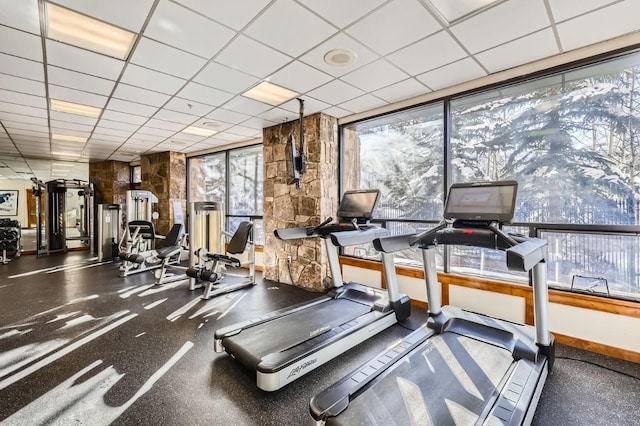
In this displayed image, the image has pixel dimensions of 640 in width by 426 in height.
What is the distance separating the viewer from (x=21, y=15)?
2270 mm

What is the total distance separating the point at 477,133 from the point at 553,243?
4.85ft

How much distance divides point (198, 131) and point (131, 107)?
142cm

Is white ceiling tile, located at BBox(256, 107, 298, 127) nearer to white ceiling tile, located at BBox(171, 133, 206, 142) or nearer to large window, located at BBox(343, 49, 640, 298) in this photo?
white ceiling tile, located at BBox(171, 133, 206, 142)

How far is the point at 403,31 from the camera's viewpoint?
252 centimetres

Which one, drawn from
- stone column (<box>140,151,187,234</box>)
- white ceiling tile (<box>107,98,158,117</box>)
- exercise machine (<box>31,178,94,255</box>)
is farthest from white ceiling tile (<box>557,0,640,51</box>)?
exercise machine (<box>31,178,94,255</box>)

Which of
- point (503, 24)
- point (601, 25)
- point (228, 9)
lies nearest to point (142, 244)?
point (228, 9)

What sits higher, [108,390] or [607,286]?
[607,286]

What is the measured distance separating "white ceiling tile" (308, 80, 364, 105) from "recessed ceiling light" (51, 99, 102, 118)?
10.8 feet

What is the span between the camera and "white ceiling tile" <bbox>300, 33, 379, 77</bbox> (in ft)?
8.74

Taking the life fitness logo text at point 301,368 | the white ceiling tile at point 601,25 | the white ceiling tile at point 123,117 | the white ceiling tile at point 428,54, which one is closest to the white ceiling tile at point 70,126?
the white ceiling tile at point 123,117

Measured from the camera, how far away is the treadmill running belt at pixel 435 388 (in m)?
1.67

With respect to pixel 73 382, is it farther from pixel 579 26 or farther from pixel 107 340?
pixel 579 26

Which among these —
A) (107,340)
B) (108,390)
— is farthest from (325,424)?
(107,340)

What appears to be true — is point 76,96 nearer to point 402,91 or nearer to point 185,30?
point 185,30
